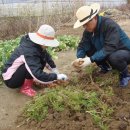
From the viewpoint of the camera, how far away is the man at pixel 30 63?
475 centimetres

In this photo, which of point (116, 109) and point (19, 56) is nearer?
point (116, 109)

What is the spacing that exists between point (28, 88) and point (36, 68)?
1.25 feet

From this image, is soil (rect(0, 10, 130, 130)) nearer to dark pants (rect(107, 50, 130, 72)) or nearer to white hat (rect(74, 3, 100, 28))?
dark pants (rect(107, 50, 130, 72))

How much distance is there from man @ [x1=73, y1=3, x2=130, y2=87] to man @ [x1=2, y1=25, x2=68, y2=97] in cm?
37

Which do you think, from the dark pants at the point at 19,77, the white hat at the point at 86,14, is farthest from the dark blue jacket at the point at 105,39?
the dark pants at the point at 19,77

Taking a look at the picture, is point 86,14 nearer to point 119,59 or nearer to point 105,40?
point 105,40

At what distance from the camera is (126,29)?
8.83m

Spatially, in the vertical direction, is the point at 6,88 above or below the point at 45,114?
below

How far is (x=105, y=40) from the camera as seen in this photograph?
476cm

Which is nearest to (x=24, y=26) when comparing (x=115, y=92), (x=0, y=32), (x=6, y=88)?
(x=0, y=32)

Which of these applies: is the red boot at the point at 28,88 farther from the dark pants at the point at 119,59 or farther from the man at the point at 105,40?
the dark pants at the point at 119,59

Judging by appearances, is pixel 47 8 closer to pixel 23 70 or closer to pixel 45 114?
pixel 23 70

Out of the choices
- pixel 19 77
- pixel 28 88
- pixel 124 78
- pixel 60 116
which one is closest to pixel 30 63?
pixel 19 77

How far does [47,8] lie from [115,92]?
6174mm
